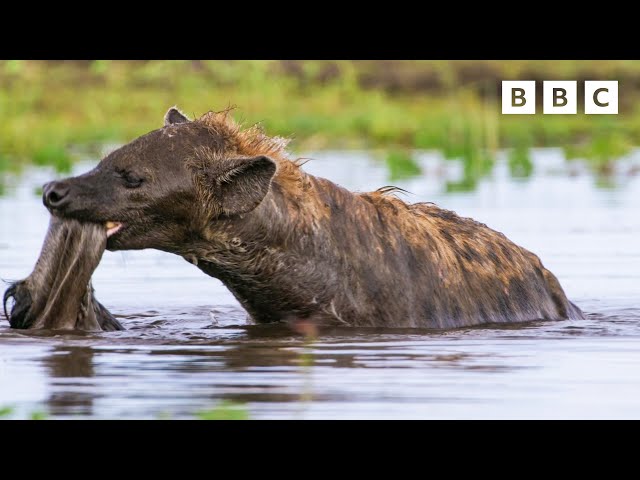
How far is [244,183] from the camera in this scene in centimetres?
975

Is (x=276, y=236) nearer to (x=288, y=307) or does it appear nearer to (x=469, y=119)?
(x=288, y=307)

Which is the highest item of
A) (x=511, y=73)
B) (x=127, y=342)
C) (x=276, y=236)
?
(x=511, y=73)

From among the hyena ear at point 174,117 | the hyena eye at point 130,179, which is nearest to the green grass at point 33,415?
the hyena eye at point 130,179

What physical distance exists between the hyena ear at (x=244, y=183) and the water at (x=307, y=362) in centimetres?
86

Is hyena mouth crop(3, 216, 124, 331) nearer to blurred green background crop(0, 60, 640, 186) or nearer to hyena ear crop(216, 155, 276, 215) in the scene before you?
hyena ear crop(216, 155, 276, 215)

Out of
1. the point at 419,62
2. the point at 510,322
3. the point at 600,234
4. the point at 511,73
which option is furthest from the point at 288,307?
the point at 419,62

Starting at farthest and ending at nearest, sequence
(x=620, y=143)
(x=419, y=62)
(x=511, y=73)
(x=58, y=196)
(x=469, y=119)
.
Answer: (x=419, y=62) → (x=511, y=73) → (x=469, y=119) → (x=620, y=143) → (x=58, y=196)

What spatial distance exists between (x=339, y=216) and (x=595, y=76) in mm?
20736

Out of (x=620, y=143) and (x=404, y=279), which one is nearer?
(x=404, y=279)

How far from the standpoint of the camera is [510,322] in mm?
10883

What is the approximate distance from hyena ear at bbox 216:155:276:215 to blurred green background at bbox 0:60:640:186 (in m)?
12.6

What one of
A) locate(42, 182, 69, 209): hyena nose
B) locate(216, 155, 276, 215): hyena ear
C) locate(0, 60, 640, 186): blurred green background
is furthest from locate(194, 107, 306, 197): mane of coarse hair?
locate(0, 60, 640, 186): blurred green background

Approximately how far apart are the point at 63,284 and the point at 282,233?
4.37 feet

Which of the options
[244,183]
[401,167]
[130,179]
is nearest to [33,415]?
[130,179]
